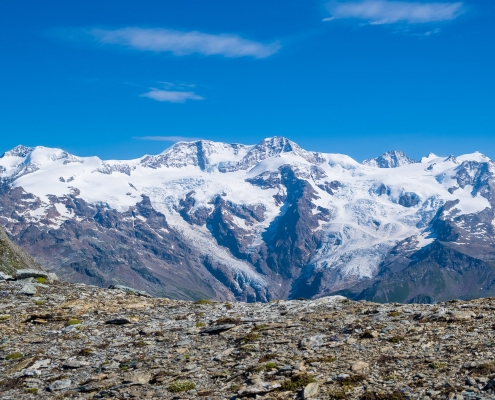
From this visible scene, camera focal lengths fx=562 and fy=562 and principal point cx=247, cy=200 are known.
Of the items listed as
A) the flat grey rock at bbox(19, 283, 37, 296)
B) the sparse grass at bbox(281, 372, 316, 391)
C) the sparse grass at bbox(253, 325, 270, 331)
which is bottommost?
the sparse grass at bbox(281, 372, 316, 391)

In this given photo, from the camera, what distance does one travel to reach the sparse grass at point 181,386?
21.3 metres

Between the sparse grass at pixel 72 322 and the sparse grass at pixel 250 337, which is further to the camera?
the sparse grass at pixel 72 322

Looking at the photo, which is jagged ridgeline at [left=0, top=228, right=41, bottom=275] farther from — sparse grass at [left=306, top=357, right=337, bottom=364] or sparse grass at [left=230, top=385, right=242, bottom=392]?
sparse grass at [left=306, top=357, right=337, bottom=364]

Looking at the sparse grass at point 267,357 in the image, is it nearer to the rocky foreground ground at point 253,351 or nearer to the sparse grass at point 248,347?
the rocky foreground ground at point 253,351

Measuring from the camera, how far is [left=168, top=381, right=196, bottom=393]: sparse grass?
21322 mm

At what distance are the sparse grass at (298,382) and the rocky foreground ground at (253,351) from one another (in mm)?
41

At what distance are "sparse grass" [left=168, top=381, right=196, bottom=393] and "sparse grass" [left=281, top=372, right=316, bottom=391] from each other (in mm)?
3664

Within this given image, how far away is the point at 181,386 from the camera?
21453 mm

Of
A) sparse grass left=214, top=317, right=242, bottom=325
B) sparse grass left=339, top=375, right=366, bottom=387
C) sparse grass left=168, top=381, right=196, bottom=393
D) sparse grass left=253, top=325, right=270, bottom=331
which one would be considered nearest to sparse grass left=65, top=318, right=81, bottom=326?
sparse grass left=214, top=317, right=242, bottom=325

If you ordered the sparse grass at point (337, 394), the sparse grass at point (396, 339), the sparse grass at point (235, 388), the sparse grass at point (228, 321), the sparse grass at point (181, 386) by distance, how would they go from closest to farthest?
the sparse grass at point (337, 394) < the sparse grass at point (235, 388) < the sparse grass at point (181, 386) < the sparse grass at point (396, 339) < the sparse grass at point (228, 321)

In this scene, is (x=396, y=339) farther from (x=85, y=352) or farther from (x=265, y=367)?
(x=85, y=352)

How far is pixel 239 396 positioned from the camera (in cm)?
2008

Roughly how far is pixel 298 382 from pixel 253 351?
4976 millimetres

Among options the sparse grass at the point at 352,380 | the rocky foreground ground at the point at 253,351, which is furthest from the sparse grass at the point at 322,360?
the sparse grass at the point at 352,380
